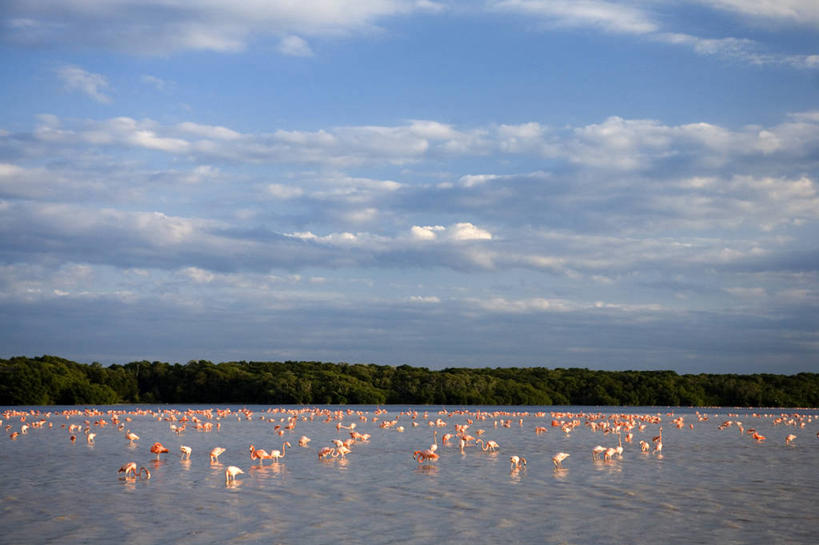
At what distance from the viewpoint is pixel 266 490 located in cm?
2425

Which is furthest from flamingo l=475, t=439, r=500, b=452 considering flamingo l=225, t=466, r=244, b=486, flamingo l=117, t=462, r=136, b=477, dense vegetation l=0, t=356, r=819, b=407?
dense vegetation l=0, t=356, r=819, b=407

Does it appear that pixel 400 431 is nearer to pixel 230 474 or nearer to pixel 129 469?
pixel 129 469

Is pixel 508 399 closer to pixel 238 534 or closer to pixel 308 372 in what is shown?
pixel 308 372

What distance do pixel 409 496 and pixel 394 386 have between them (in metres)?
101

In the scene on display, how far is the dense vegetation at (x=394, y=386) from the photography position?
114 meters

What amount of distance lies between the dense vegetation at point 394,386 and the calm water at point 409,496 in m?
75.1

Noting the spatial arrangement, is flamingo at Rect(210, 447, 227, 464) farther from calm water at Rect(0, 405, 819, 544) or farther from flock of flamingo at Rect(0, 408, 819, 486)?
calm water at Rect(0, 405, 819, 544)

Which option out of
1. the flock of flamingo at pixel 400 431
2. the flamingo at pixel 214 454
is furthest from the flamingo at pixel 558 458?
the flamingo at pixel 214 454

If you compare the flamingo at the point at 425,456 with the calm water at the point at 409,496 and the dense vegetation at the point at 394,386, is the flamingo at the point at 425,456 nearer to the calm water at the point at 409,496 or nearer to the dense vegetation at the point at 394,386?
the calm water at the point at 409,496

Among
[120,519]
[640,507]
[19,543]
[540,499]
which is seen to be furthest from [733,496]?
[19,543]

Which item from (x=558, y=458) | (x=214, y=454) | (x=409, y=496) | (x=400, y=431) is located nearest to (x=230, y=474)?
(x=214, y=454)

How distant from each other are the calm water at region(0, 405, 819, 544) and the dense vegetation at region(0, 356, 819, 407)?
75101 mm

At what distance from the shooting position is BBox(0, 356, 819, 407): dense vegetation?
114m

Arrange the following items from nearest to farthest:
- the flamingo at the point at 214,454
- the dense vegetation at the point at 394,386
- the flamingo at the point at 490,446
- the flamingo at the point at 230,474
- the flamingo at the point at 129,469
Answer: the flamingo at the point at 230,474 → the flamingo at the point at 129,469 → the flamingo at the point at 214,454 → the flamingo at the point at 490,446 → the dense vegetation at the point at 394,386
